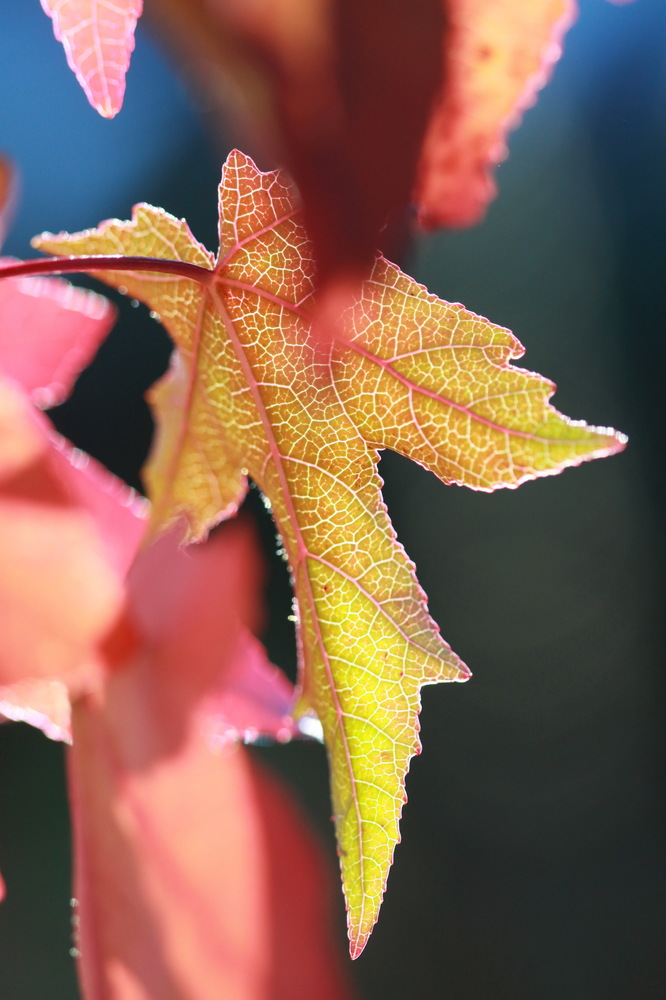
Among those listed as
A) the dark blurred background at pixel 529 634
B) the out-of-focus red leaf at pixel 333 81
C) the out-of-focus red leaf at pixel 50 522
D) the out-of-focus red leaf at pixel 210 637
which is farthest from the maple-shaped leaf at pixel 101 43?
the dark blurred background at pixel 529 634

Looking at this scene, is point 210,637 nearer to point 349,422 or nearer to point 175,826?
point 175,826

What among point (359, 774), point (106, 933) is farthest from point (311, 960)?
point (359, 774)

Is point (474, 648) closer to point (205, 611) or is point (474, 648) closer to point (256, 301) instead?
point (205, 611)

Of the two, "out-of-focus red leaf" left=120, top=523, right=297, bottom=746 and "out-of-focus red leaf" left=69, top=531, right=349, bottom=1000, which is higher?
"out-of-focus red leaf" left=120, top=523, right=297, bottom=746

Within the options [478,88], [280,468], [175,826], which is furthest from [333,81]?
[175,826]

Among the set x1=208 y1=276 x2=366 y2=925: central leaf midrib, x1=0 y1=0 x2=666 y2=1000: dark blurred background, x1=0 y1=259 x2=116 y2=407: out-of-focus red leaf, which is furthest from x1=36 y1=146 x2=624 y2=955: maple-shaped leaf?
x1=0 y1=0 x2=666 y2=1000: dark blurred background

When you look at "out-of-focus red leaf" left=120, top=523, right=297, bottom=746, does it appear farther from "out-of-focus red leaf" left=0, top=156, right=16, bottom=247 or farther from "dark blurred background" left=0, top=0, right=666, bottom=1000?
"dark blurred background" left=0, top=0, right=666, bottom=1000
